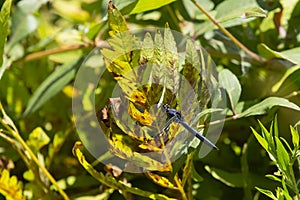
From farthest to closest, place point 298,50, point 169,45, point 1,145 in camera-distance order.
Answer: point 1,145, point 298,50, point 169,45

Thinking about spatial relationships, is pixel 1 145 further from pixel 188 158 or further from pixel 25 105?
pixel 188 158

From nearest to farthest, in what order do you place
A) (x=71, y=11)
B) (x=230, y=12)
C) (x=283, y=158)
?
(x=283, y=158)
(x=230, y=12)
(x=71, y=11)

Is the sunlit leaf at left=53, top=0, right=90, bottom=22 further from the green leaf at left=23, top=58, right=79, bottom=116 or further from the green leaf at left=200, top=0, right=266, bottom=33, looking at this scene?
the green leaf at left=200, top=0, right=266, bottom=33

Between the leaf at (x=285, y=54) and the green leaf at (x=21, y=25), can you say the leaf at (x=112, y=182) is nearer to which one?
the leaf at (x=285, y=54)

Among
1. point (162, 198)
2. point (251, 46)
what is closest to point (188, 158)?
point (162, 198)

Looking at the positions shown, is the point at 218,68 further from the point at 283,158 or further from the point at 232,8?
the point at 283,158

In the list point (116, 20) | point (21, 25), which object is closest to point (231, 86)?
point (116, 20)

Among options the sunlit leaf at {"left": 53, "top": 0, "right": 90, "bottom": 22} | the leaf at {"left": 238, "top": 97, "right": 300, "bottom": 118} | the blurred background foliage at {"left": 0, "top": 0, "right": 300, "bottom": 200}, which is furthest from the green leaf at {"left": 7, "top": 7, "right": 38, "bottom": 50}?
the leaf at {"left": 238, "top": 97, "right": 300, "bottom": 118}
